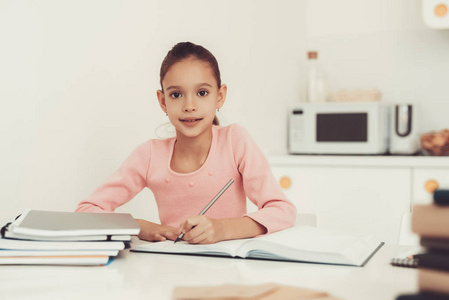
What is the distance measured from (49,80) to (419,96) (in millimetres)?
2092

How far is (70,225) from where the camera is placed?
931 mm

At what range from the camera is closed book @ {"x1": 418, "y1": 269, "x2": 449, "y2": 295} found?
47 cm

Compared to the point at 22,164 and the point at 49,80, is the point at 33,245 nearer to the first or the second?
the point at 22,164

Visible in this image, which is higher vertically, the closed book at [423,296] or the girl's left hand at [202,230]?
the closed book at [423,296]

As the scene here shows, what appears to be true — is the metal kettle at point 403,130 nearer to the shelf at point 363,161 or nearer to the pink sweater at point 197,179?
the shelf at point 363,161

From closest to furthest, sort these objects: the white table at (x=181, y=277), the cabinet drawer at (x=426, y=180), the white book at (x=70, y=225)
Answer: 1. the white table at (x=181, y=277)
2. the white book at (x=70, y=225)
3. the cabinet drawer at (x=426, y=180)

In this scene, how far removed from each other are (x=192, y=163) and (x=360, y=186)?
131 cm

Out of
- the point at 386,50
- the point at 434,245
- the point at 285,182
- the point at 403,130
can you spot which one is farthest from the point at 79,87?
the point at 386,50

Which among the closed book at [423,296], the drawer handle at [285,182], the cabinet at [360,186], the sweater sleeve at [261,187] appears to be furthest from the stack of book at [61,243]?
the drawer handle at [285,182]

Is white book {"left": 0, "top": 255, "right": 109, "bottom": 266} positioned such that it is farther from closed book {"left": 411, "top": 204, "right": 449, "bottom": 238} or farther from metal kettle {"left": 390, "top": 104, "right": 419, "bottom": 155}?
metal kettle {"left": 390, "top": 104, "right": 419, "bottom": 155}

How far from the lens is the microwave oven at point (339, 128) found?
266 centimetres

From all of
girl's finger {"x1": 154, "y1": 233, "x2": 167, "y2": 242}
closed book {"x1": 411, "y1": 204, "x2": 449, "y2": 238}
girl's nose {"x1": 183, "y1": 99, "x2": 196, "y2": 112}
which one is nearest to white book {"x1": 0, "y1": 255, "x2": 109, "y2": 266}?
girl's finger {"x1": 154, "y1": 233, "x2": 167, "y2": 242}

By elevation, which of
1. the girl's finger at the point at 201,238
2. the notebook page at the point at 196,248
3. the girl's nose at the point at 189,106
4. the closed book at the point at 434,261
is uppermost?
the girl's nose at the point at 189,106

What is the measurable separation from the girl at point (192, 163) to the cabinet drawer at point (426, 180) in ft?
4.04
